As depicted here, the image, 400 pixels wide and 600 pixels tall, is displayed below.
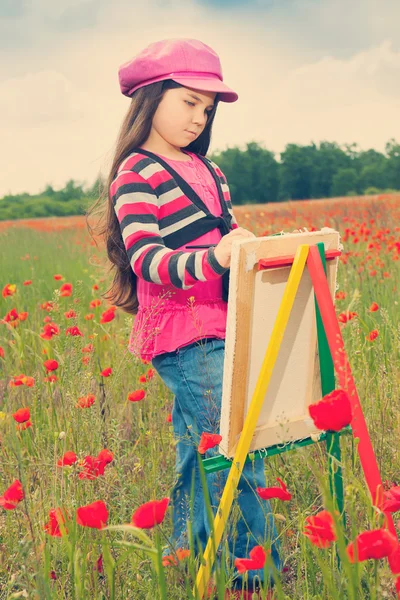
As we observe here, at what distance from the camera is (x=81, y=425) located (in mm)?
2078

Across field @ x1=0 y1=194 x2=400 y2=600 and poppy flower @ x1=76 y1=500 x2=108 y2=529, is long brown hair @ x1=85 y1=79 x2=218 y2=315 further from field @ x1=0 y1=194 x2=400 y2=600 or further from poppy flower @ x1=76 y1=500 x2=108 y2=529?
poppy flower @ x1=76 y1=500 x2=108 y2=529

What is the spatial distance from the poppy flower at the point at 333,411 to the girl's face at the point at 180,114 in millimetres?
1036

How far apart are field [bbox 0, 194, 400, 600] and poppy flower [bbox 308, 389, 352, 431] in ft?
0.22

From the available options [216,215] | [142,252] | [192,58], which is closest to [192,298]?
[142,252]

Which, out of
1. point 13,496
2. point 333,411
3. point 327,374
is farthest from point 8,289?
point 333,411

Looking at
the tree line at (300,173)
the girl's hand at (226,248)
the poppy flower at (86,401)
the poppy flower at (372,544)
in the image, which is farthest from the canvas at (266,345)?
the tree line at (300,173)

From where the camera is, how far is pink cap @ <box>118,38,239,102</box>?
185 centimetres

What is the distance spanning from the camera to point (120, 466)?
56.3 inches

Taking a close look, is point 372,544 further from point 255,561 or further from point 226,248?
point 226,248

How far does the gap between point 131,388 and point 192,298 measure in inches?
49.2

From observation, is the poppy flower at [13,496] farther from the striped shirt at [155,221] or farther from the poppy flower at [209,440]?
the striped shirt at [155,221]

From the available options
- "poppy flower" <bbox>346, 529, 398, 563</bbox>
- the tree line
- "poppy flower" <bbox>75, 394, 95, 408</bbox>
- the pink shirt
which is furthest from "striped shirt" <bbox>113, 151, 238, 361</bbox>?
the tree line

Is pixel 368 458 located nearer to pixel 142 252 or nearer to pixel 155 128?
pixel 142 252

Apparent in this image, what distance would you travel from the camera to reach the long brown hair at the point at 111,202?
1901 mm
